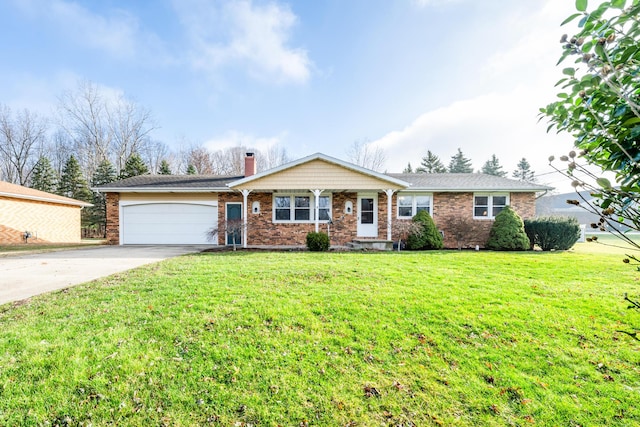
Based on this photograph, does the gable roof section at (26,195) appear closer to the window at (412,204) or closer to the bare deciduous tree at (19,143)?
the bare deciduous tree at (19,143)

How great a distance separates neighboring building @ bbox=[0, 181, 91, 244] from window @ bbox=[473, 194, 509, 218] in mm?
24209

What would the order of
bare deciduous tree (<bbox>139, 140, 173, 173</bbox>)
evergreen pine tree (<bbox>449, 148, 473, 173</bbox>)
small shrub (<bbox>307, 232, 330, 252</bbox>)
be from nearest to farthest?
small shrub (<bbox>307, 232, 330, 252</bbox>) → bare deciduous tree (<bbox>139, 140, 173, 173</bbox>) → evergreen pine tree (<bbox>449, 148, 473, 173</bbox>)

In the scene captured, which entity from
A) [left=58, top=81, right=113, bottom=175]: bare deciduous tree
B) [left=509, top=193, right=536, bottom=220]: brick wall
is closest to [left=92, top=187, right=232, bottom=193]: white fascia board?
[left=509, top=193, right=536, bottom=220]: brick wall

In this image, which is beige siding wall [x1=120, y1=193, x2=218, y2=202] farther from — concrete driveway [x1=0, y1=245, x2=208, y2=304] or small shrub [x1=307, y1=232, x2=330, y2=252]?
small shrub [x1=307, y1=232, x2=330, y2=252]

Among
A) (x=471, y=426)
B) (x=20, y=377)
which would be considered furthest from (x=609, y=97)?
(x=20, y=377)

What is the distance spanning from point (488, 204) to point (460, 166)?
26.1m

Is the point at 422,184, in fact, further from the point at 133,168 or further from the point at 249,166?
the point at 133,168

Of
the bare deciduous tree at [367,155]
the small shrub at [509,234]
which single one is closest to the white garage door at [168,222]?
the small shrub at [509,234]

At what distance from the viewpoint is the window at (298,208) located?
13492mm

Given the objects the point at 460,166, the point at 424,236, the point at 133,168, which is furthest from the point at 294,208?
the point at 460,166

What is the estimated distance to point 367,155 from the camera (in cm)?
3275

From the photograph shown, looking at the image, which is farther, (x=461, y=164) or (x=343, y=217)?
(x=461, y=164)

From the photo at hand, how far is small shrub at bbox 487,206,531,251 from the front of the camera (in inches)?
456

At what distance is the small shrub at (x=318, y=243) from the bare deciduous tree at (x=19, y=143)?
36.7 m
